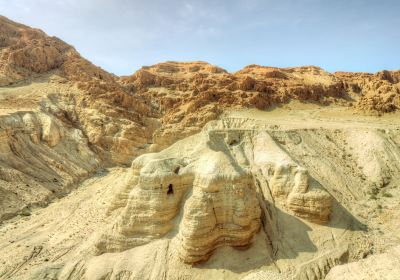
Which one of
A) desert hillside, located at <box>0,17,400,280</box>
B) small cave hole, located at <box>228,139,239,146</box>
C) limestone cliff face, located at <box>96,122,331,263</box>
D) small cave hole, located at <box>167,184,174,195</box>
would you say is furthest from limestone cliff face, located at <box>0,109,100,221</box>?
small cave hole, located at <box>228,139,239,146</box>

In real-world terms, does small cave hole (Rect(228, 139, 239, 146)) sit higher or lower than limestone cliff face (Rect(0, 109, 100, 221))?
higher

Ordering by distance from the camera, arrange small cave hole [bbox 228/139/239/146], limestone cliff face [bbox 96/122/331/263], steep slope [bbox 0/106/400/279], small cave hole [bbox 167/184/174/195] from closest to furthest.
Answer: limestone cliff face [bbox 96/122/331/263]
steep slope [bbox 0/106/400/279]
small cave hole [bbox 167/184/174/195]
small cave hole [bbox 228/139/239/146]

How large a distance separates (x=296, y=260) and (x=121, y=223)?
781cm

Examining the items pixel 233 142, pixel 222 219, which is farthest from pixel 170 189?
pixel 233 142

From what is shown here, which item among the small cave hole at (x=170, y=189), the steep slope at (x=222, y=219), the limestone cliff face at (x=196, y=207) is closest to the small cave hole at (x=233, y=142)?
the steep slope at (x=222, y=219)

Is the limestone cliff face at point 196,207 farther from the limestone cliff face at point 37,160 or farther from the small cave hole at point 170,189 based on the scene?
the limestone cliff face at point 37,160

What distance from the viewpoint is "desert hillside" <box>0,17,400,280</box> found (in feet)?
41.7

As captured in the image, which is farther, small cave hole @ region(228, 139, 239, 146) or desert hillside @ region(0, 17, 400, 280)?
small cave hole @ region(228, 139, 239, 146)

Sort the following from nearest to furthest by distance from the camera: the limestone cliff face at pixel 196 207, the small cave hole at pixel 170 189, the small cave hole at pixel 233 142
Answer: the limestone cliff face at pixel 196 207 < the small cave hole at pixel 170 189 < the small cave hole at pixel 233 142

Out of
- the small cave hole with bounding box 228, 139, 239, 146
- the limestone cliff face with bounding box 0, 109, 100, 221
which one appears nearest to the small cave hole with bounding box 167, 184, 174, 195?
the small cave hole with bounding box 228, 139, 239, 146

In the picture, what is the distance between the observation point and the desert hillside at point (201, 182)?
12.7 meters

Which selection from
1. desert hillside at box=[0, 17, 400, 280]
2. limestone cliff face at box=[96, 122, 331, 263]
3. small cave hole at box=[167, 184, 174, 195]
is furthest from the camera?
small cave hole at box=[167, 184, 174, 195]

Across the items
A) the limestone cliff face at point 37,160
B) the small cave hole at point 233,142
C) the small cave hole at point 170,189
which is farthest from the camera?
the limestone cliff face at point 37,160

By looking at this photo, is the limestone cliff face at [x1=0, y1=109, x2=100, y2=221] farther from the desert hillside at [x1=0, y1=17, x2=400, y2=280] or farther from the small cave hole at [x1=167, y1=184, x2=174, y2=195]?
the small cave hole at [x1=167, y1=184, x2=174, y2=195]
